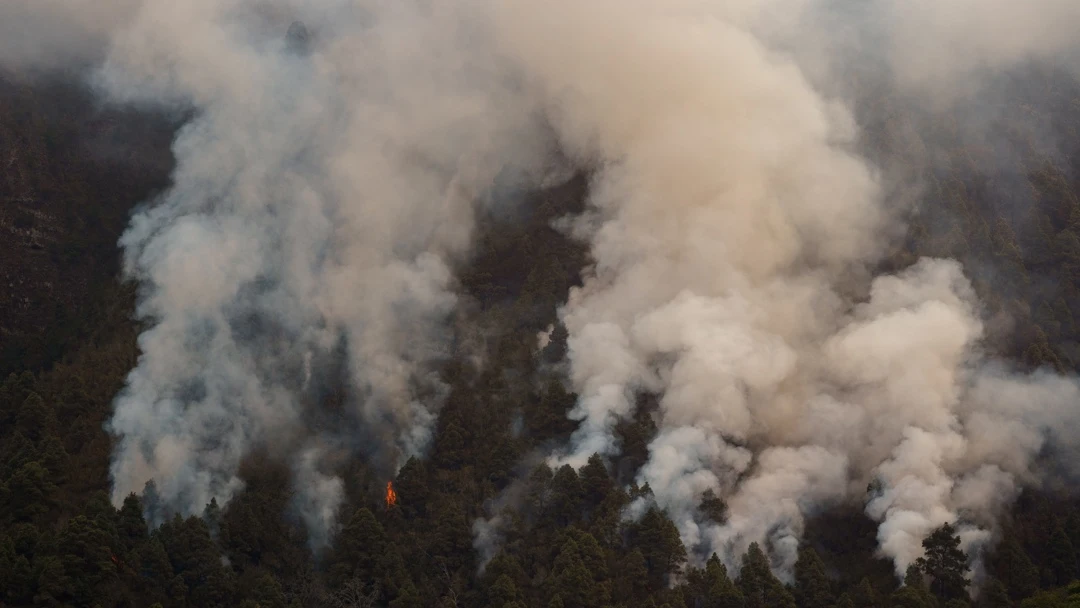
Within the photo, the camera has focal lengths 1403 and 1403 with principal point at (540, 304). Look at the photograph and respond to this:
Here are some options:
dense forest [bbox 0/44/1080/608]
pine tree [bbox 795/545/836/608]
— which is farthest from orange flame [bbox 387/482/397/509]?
pine tree [bbox 795/545/836/608]

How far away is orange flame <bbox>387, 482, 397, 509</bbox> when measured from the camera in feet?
301

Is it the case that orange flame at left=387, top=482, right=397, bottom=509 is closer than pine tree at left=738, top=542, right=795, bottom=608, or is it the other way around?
pine tree at left=738, top=542, right=795, bottom=608

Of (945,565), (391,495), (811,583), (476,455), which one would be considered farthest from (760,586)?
(391,495)

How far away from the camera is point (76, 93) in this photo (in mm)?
116438

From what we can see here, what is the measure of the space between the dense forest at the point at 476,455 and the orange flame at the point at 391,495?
1.27ft

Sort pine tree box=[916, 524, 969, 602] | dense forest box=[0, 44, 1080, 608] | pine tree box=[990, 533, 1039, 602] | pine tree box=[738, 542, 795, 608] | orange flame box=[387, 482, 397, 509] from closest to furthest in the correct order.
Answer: pine tree box=[738, 542, 795, 608] < pine tree box=[916, 524, 969, 602] < dense forest box=[0, 44, 1080, 608] < pine tree box=[990, 533, 1039, 602] < orange flame box=[387, 482, 397, 509]

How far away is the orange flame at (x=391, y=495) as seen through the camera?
91.6 m

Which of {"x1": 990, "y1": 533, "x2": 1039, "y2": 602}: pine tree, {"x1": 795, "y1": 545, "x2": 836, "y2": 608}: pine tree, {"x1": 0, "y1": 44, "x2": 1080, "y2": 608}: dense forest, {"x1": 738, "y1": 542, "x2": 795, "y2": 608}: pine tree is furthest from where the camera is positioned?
{"x1": 990, "y1": 533, "x2": 1039, "y2": 602}: pine tree

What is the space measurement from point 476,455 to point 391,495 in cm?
677

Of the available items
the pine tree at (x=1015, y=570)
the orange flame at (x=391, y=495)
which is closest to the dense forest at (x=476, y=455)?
the pine tree at (x=1015, y=570)

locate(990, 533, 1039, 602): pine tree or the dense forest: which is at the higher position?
the dense forest

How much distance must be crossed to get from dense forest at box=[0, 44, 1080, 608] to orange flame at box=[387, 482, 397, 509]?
39cm

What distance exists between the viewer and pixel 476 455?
314 ft

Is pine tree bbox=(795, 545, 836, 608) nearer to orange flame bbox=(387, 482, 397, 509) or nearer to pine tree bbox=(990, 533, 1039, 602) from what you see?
pine tree bbox=(990, 533, 1039, 602)
